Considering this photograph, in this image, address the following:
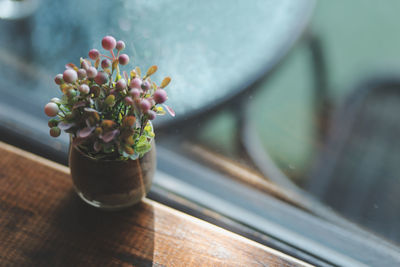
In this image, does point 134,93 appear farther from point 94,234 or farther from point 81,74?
point 94,234

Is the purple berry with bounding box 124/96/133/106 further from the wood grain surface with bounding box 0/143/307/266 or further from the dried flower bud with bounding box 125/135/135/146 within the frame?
the wood grain surface with bounding box 0/143/307/266

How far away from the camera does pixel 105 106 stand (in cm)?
45

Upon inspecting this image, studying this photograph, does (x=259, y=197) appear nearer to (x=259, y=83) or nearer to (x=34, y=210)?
(x=259, y=83)

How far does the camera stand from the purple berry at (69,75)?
0.42m

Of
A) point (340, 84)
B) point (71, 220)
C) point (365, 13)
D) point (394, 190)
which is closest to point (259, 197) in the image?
point (71, 220)

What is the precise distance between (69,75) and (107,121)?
0.21 feet

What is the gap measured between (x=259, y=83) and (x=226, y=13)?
187 mm

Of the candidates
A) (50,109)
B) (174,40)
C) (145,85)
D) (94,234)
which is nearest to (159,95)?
(145,85)

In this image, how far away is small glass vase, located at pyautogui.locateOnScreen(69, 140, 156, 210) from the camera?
1.58 feet

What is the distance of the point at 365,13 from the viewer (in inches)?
61.0

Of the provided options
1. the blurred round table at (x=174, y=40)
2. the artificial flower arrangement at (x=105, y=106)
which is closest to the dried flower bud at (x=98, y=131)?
the artificial flower arrangement at (x=105, y=106)

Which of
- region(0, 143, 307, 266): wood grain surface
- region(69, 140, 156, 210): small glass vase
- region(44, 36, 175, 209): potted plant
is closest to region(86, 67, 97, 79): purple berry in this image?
region(44, 36, 175, 209): potted plant

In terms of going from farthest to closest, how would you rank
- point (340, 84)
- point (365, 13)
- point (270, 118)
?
point (365, 13), point (340, 84), point (270, 118)

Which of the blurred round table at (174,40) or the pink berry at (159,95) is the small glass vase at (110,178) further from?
the blurred round table at (174,40)
